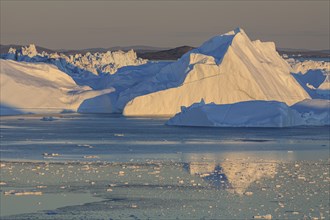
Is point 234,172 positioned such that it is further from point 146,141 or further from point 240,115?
point 240,115

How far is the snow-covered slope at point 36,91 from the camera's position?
120 ft

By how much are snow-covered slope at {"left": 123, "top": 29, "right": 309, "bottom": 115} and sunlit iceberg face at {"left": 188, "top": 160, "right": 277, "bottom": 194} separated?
50.2 ft

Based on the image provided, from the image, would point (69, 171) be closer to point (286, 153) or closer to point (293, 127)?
point (286, 153)

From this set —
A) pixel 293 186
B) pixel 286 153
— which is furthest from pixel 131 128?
pixel 293 186

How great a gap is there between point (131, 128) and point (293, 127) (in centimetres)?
543

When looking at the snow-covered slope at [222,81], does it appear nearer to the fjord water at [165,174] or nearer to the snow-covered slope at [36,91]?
the snow-covered slope at [36,91]

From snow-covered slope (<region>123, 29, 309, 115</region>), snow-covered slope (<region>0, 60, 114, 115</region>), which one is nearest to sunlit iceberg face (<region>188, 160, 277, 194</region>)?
snow-covered slope (<region>123, 29, 309, 115</region>)

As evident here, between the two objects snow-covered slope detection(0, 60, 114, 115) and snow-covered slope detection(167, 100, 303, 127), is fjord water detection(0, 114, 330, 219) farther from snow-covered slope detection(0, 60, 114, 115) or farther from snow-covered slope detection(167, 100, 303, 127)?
snow-covered slope detection(0, 60, 114, 115)

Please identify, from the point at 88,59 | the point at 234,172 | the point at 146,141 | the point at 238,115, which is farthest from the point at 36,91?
the point at 234,172

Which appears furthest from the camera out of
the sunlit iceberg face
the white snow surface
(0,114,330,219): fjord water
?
the white snow surface

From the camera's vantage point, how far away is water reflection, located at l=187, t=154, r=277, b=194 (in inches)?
545

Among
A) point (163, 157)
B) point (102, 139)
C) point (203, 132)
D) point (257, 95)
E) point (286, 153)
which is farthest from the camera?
point (257, 95)

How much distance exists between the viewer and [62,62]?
5172cm

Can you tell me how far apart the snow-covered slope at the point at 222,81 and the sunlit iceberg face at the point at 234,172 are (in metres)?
15.3
